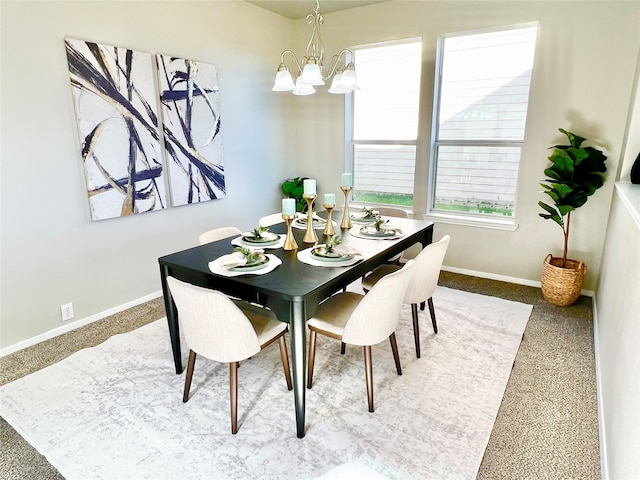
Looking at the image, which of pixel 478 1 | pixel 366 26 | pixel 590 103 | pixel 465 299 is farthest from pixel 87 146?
pixel 590 103

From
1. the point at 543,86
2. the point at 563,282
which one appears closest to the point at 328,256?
the point at 563,282

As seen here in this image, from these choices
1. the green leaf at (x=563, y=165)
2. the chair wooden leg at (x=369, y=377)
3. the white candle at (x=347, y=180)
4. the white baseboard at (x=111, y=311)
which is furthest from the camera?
the green leaf at (x=563, y=165)

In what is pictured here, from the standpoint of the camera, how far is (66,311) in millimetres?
2895

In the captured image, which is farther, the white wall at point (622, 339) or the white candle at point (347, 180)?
the white candle at point (347, 180)

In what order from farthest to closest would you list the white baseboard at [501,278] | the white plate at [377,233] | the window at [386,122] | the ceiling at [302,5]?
the window at [386,122], the ceiling at [302,5], the white baseboard at [501,278], the white plate at [377,233]

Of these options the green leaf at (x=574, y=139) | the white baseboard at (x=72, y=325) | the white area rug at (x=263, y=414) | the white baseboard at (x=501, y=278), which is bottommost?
the white area rug at (x=263, y=414)

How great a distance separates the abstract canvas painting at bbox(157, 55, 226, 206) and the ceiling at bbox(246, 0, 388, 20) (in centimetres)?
102

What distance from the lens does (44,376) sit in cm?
234

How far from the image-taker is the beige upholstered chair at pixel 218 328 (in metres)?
1.70

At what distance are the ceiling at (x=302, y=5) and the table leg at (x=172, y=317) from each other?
3.14m

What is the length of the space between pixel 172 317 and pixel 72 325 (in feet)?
4.14

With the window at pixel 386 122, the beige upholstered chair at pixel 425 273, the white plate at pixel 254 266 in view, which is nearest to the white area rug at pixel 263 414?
the beige upholstered chair at pixel 425 273

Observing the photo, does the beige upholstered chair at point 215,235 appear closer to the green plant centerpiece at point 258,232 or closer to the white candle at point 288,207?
the green plant centerpiece at point 258,232

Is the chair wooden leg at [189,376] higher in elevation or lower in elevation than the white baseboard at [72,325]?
higher
